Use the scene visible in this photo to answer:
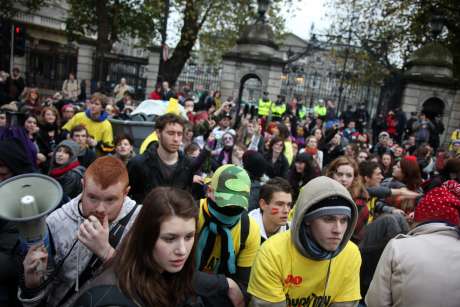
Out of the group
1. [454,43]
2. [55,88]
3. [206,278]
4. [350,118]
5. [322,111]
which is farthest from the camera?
[55,88]

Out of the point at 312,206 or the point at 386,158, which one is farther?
the point at 386,158

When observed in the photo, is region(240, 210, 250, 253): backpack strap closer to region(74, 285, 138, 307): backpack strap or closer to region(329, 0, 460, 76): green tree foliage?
region(74, 285, 138, 307): backpack strap

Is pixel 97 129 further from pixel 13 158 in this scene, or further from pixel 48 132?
pixel 13 158

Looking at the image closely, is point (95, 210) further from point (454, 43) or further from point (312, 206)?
point (454, 43)

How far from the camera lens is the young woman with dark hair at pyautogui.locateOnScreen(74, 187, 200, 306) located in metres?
1.70

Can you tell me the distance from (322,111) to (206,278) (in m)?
17.0

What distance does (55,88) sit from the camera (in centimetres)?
2473

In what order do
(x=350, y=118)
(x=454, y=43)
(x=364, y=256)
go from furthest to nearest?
1. (x=454, y=43)
2. (x=350, y=118)
3. (x=364, y=256)

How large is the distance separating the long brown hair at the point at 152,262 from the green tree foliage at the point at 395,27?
17780mm

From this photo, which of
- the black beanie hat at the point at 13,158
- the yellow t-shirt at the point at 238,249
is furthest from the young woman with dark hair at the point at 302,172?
the black beanie hat at the point at 13,158

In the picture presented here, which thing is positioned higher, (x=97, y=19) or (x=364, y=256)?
(x=97, y=19)

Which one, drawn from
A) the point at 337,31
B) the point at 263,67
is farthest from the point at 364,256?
the point at 337,31

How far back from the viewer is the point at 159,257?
1833mm

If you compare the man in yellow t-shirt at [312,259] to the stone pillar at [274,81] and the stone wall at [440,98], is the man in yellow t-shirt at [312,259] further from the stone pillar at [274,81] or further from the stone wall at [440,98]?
the stone wall at [440,98]
